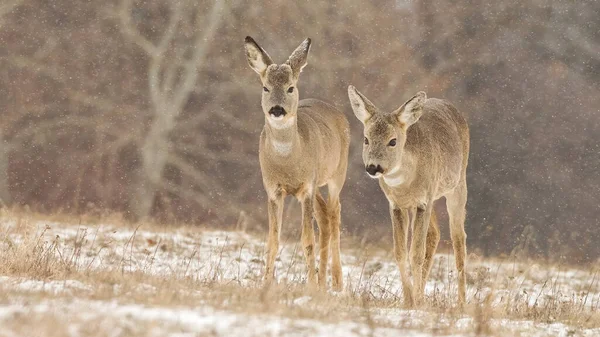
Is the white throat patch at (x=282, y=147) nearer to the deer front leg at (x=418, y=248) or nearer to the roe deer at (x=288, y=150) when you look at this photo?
the roe deer at (x=288, y=150)

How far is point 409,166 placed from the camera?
9.54 m

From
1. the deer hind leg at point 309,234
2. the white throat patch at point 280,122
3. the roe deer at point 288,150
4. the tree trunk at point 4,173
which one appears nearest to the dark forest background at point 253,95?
the tree trunk at point 4,173

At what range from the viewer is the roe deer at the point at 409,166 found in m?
9.25

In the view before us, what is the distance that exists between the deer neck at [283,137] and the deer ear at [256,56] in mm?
535

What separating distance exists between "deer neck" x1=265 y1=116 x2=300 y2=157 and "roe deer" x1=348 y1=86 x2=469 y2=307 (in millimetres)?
879

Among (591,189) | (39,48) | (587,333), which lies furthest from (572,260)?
(587,333)

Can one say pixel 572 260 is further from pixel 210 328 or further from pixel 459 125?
pixel 210 328

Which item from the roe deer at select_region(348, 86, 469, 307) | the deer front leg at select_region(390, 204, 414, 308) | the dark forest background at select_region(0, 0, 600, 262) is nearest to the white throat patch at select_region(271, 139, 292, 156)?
the roe deer at select_region(348, 86, 469, 307)

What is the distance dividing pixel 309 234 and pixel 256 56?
5.98ft

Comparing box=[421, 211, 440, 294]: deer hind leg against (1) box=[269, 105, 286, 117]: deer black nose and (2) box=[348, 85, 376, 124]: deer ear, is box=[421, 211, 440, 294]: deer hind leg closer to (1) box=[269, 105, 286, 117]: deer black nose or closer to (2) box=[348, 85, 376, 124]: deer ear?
(2) box=[348, 85, 376, 124]: deer ear

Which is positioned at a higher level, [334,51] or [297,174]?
[334,51]

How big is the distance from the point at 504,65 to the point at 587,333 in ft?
66.8

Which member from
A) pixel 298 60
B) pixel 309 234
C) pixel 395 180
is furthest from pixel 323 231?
pixel 395 180

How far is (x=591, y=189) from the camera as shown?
27453 millimetres
